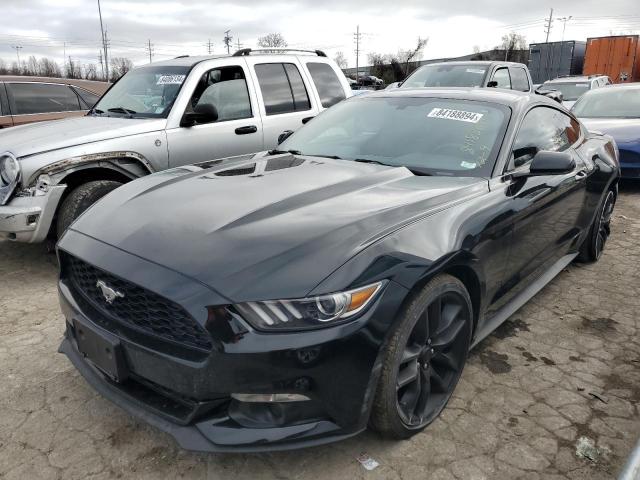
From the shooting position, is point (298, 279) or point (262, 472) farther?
point (262, 472)

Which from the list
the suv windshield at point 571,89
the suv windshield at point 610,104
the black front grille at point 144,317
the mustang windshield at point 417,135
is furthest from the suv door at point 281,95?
the suv windshield at point 571,89

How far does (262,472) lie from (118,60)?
277ft

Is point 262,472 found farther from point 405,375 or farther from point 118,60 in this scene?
point 118,60

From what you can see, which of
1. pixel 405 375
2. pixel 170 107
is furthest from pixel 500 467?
pixel 170 107

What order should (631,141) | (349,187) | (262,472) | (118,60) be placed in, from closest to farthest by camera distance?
(262,472), (349,187), (631,141), (118,60)

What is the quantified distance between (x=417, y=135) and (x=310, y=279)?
5.50 feet

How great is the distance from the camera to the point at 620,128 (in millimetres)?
7730

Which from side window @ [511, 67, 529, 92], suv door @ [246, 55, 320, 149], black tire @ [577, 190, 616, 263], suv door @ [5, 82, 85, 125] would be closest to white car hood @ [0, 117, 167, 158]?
suv door @ [246, 55, 320, 149]

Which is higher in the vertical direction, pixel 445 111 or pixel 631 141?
pixel 445 111

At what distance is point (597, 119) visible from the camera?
8.51 meters

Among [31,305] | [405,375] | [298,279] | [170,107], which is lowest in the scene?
[31,305]

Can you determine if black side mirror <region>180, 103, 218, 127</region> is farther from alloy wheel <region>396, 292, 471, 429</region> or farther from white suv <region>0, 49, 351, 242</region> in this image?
alloy wheel <region>396, 292, 471, 429</region>

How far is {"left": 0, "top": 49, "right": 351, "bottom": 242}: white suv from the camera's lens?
4039mm

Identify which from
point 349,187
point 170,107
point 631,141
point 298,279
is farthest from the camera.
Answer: point 631,141
